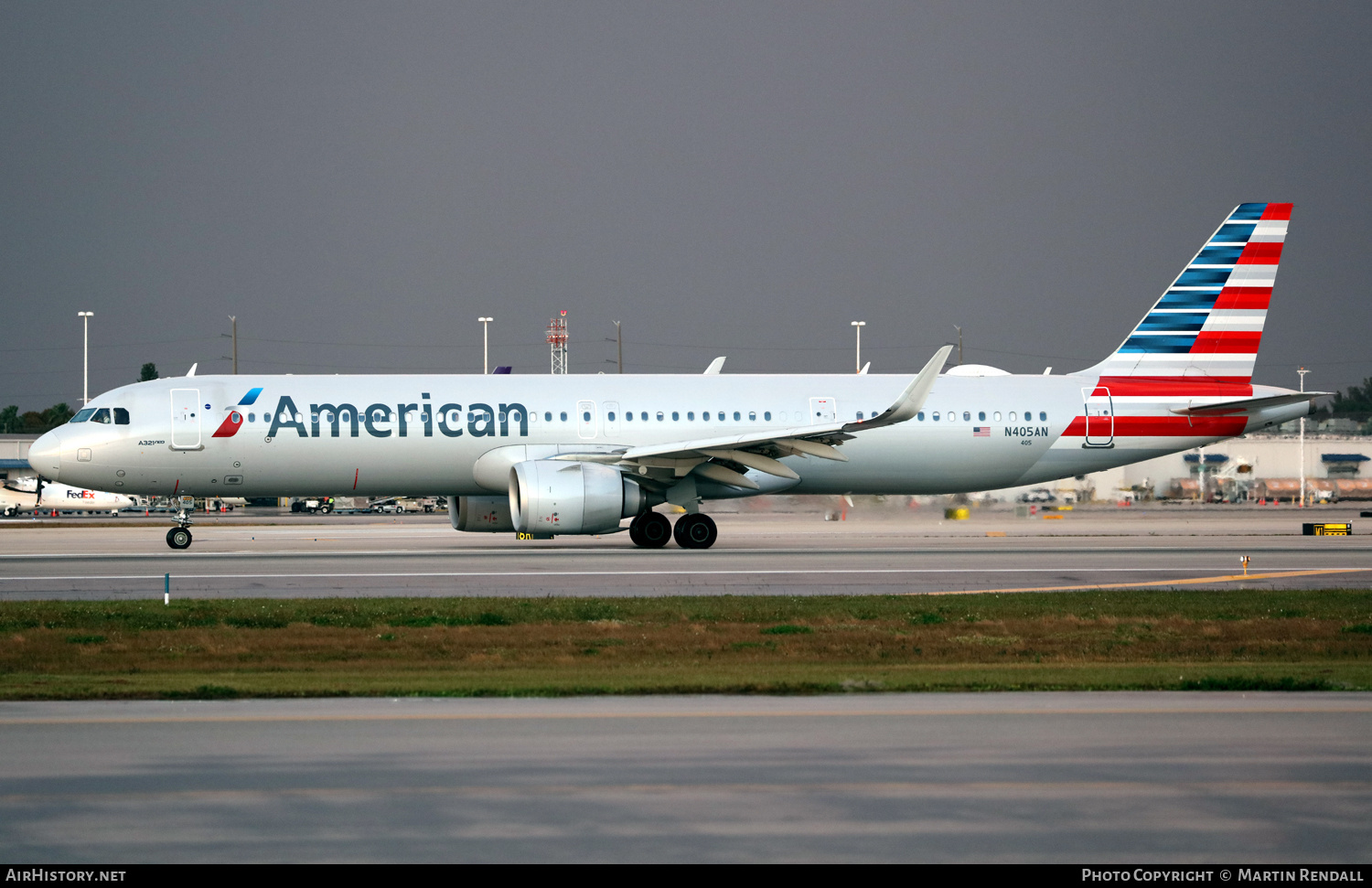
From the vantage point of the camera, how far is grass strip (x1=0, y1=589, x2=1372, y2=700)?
11.4 metres

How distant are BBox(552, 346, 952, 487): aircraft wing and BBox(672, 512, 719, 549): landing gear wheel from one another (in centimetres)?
110

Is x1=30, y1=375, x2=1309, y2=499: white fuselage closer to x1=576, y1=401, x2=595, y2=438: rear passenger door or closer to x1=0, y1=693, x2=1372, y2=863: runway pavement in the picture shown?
x1=576, y1=401, x2=595, y2=438: rear passenger door

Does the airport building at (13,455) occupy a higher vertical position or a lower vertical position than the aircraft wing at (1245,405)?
higher

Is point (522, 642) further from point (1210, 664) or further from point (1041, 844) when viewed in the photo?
point (1041, 844)

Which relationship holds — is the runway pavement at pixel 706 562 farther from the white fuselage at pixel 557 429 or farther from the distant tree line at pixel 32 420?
the distant tree line at pixel 32 420

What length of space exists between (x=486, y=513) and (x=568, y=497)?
423 centimetres

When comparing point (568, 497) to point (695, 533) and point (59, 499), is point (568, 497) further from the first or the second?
point (59, 499)

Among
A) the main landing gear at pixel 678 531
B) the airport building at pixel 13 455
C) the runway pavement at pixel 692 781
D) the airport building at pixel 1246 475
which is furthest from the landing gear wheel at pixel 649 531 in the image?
the airport building at pixel 13 455

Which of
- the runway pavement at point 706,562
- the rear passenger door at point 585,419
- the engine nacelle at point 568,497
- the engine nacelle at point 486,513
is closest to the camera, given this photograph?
the runway pavement at point 706,562

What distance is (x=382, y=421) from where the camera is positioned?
29.0m

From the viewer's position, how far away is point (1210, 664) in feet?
42.2

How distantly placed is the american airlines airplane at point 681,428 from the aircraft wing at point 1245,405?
76 millimetres

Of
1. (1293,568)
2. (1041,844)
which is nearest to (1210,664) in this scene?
(1041,844)

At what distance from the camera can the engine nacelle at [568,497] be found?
2698 cm
